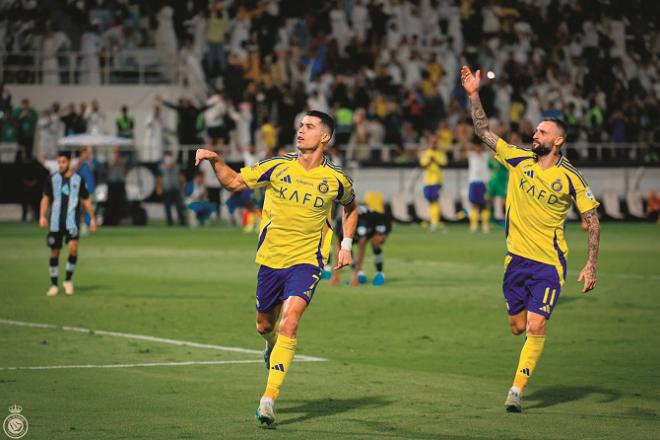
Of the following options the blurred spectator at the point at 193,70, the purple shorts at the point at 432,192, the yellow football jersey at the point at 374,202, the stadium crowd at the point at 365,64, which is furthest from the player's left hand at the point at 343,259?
the blurred spectator at the point at 193,70

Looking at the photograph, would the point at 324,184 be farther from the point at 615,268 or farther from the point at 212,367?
the point at 615,268

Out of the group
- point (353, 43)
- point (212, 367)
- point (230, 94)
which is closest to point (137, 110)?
point (230, 94)

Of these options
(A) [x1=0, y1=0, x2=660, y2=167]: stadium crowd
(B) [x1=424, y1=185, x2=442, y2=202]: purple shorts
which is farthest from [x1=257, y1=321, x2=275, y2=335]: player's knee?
(A) [x1=0, y1=0, x2=660, y2=167]: stadium crowd

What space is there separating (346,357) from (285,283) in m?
3.35

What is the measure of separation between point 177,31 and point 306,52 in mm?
4009

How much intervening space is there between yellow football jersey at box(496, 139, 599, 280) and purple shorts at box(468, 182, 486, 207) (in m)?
24.0

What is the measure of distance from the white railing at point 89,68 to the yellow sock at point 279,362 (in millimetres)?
30543

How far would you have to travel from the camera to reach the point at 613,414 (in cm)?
1062

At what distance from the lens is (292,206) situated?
10.7 meters

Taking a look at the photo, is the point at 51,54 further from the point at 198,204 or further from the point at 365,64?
the point at 365,64

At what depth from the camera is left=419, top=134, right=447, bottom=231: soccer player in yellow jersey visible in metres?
34.5

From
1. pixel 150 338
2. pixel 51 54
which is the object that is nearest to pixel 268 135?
pixel 51 54

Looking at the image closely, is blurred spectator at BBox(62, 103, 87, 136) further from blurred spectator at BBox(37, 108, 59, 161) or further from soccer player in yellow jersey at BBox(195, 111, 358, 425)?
soccer player in yellow jersey at BBox(195, 111, 358, 425)

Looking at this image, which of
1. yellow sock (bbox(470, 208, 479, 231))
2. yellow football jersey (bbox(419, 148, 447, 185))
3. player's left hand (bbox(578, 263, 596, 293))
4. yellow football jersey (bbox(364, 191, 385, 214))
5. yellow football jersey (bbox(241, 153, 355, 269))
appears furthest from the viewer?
yellow sock (bbox(470, 208, 479, 231))
